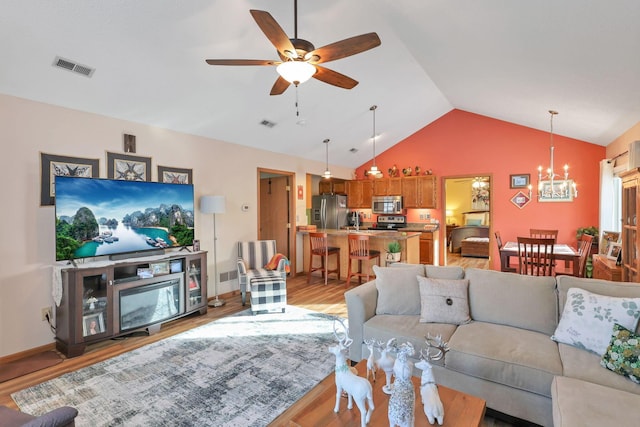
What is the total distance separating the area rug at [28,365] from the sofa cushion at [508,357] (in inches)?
137

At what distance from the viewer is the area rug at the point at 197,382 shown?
2100 millimetres

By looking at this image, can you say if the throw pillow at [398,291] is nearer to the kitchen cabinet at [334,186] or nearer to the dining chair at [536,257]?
the dining chair at [536,257]

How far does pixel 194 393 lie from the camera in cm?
233

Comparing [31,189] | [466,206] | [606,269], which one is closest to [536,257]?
[606,269]

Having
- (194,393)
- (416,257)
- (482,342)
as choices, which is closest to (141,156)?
(194,393)

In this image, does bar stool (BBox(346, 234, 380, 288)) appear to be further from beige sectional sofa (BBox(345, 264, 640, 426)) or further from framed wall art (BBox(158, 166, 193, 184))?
framed wall art (BBox(158, 166, 193, 184))

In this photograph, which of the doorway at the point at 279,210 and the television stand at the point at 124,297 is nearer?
the television stand at the point at 124,297

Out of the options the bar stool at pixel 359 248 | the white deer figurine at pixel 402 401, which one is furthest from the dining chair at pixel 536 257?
the white deer figurine at pixel 402 401

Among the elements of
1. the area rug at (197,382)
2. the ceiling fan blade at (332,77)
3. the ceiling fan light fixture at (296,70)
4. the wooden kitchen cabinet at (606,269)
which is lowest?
the area rug at (197,382)

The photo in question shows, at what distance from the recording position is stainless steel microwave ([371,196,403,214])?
7.29 m

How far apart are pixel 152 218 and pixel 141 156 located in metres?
0.80

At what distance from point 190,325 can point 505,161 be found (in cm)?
632

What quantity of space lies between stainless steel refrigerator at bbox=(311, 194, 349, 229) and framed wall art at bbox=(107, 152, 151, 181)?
3962 millimetres

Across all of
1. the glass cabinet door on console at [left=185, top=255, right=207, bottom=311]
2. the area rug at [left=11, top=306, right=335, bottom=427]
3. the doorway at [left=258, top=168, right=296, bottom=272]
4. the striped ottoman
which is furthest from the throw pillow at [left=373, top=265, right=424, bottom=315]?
the doorway at [left=258, top=168, right=296, bottom=272]
